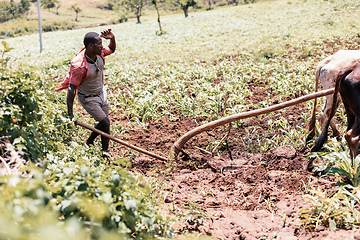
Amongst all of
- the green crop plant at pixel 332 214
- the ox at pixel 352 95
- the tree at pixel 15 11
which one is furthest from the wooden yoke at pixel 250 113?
the tree at pixel 15 11

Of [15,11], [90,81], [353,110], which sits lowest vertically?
[353,110]

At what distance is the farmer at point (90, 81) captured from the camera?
4.54 m

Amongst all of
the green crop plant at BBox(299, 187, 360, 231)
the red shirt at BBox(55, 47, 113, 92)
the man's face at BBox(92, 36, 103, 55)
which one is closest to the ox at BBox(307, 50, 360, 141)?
the green crop plant at BBox(299, 187, 360, 231)

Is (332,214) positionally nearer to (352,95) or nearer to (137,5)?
(352,95)

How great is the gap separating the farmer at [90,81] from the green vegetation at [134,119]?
341 millimetres

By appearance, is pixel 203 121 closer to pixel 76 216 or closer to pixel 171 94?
pixel 171 94

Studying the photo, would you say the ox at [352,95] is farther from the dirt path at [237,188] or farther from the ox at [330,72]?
the ox at [330,72]

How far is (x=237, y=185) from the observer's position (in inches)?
173

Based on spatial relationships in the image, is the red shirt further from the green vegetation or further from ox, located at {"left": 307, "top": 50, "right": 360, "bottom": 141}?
ox, located at {"left": 307, "top": 50, "right": 360, "bottom": 141}

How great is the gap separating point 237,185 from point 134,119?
134 inches

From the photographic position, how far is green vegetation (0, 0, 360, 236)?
86.8 inches

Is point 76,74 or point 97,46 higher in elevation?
point 97,46

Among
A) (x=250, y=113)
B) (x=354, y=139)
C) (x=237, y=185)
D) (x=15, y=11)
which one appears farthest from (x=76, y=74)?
(x=15, y=11)

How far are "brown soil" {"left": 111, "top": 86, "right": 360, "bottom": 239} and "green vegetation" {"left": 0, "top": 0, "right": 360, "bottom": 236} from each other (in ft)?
0.59
